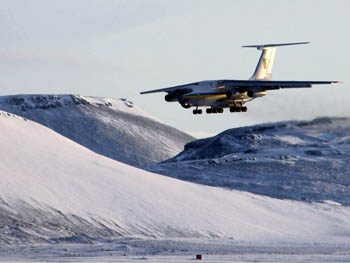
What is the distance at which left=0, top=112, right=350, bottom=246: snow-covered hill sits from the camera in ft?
418

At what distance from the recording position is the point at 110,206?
137m

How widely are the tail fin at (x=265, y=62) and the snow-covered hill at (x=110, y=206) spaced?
19.5m

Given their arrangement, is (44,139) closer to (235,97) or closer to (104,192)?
(104,192)

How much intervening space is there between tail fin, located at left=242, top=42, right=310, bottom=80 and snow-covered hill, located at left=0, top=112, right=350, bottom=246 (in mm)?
19540

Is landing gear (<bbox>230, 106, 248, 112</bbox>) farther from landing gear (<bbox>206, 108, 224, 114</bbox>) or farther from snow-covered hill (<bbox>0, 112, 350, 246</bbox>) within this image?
snow-covered hill (<bbox>0, 112, 350, 246</bbox>)

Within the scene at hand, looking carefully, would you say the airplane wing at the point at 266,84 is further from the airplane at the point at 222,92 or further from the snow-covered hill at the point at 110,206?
the snow-covered hill at the point at 110,206

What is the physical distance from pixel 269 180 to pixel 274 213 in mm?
38457

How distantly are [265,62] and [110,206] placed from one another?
2763cm

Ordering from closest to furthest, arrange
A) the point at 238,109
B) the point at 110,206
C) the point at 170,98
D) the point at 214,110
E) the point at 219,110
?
1. the point at 214,110
2. the point at 219,110
3. the point at 170,98
4. the point at 238,109
5. the point at 110,206

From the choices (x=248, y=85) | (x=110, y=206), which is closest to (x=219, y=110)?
(x=248, y=85)

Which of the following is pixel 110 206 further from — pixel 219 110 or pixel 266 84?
pixel 266 84

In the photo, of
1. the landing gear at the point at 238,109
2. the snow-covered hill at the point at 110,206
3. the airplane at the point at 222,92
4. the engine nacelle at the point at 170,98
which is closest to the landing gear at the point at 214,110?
the airplane at the point at 222,92

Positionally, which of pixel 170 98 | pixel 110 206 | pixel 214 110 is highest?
pixel 170 98

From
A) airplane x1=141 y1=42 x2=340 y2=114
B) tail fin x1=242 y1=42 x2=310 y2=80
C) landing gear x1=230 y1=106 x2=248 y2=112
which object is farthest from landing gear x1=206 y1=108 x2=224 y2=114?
tail fin x1=242 y1=42 x2=310 y2=80
